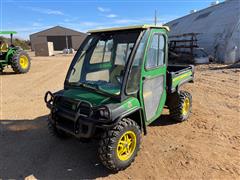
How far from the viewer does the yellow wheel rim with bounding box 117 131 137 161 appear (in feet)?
11.4

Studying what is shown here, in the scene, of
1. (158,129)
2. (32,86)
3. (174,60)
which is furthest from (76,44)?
(158,129)

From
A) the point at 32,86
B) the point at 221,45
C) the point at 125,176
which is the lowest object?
the point at 125,176

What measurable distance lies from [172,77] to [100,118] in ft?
6.59

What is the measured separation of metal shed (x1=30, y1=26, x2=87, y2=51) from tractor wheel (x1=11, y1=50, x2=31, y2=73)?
112 feet

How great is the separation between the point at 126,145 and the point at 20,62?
10.9 metres

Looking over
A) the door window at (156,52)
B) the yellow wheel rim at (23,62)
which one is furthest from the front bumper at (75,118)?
the yellow wheel rim at (23,62)

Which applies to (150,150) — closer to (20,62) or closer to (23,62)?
(20,62)

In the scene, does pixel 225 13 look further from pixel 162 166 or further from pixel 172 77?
pixel 162 166

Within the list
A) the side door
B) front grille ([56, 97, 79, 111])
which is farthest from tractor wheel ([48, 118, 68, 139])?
the side door

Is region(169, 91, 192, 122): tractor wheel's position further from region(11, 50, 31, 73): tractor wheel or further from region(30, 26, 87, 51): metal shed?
region(30, 26, 87, 51): metal shed

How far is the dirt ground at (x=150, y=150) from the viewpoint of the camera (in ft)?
11.5

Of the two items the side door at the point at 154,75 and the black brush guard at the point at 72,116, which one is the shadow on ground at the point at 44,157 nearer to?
the black brush guard at the point at 72,116

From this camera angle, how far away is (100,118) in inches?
127

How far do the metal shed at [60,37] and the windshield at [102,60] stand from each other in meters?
43.5
